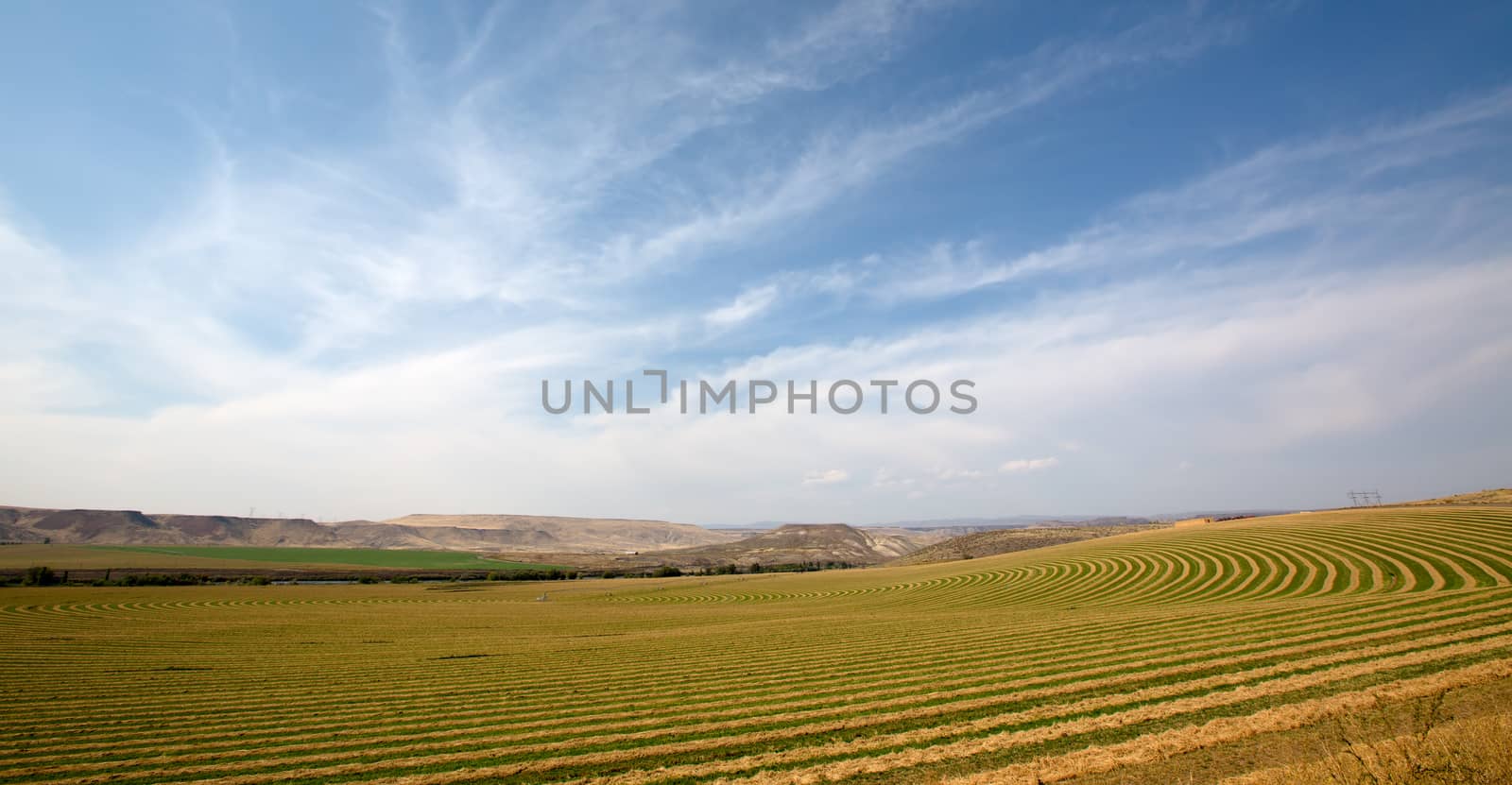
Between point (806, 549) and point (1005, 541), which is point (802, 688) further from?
point (806, 549)

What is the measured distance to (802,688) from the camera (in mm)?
19281

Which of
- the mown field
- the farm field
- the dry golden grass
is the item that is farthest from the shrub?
the dry golden grass

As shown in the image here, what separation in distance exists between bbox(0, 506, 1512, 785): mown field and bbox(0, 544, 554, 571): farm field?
111525 mm

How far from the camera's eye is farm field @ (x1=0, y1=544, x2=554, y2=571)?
416 feet

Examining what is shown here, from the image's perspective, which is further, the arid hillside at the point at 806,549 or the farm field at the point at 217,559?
the arid hillside at the point at 806,549

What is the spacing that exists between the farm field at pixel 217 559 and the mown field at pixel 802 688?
111525 millimetres

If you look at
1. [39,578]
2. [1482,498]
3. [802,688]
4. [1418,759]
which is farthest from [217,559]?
[1482,498]

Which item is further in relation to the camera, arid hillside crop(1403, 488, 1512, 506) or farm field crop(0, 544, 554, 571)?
farm field crop(0, 544, 554, 571)

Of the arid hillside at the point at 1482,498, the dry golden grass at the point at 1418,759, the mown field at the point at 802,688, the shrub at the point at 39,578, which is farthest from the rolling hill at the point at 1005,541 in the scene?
the shrub at the point at 39,578

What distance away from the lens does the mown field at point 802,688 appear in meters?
12.6

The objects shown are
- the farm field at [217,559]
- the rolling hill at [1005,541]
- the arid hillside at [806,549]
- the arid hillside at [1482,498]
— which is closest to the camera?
the arid hillside at [1482,498]

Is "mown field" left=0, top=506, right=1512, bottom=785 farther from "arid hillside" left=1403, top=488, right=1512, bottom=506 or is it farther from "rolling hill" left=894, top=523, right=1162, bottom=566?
"rolling hill" left=894, top=523, right=1162, bottom=566

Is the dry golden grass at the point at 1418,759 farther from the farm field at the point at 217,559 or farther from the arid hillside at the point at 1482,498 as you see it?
the farm field at the point at 217,559

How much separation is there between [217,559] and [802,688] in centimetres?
18402
